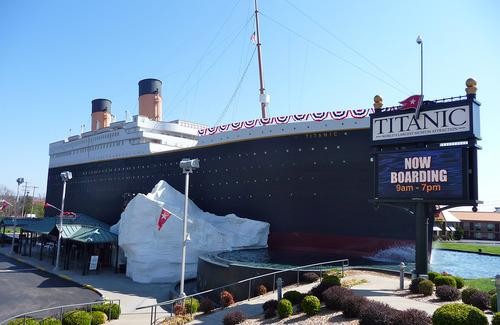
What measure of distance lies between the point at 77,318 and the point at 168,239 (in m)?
11.8

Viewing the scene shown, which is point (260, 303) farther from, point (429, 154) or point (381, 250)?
point (381, 250)

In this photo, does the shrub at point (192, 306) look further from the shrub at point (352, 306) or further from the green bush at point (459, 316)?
the green bush at point (459, 316)

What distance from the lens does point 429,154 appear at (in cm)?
1400

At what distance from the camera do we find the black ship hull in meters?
23.6

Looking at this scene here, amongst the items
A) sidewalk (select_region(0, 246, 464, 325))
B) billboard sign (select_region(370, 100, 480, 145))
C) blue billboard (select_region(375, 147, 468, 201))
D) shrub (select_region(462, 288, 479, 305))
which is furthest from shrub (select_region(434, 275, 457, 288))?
billboard sign (select_region(370, 100, 480, 145))

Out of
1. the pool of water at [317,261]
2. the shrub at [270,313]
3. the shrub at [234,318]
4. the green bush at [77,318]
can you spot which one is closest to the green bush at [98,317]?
the green bush at [77,318]

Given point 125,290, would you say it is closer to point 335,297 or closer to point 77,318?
point 77,318

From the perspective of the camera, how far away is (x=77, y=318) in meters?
13.8

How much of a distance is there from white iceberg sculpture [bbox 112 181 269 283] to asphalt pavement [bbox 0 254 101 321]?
3.78 meters

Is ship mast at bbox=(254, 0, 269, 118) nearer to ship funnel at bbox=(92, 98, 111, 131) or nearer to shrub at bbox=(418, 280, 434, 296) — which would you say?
shrub at bbox=(418, 280, 434, 296)

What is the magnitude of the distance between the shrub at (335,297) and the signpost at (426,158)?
4.57 metres

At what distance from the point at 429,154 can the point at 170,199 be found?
20.3 metres

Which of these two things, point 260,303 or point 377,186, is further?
point 377,186

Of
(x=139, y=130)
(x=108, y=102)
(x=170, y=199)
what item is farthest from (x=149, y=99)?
(x=170, y=199)
